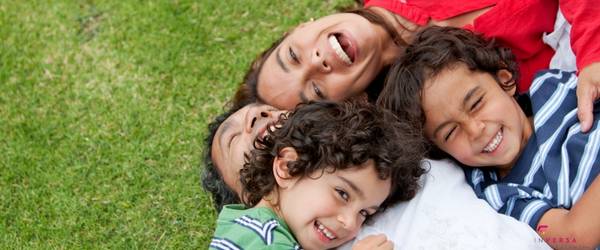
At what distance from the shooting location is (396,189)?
8.61ft

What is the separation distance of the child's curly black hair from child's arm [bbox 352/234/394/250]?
6.8 inches

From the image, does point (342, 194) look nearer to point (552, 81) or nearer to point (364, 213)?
point (364, 213)

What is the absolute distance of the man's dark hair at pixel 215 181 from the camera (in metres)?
3.01

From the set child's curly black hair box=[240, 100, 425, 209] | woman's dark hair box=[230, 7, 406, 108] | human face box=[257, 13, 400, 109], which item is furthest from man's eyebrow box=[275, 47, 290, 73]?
child's curly black hair box=[240, 100, 425, 209]

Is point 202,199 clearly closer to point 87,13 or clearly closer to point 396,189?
point 396,189

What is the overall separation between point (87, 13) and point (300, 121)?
2.12 metres

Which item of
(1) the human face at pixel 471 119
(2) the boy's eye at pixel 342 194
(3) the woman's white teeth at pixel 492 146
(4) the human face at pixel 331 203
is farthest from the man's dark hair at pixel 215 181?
(3) the woman's white teeth at pixel 492 146

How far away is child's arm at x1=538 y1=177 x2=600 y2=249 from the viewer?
2.42 m

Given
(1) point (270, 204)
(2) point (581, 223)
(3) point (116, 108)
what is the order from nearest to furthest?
1. (2) point (581, 223)
2. (1) point (270, 204)
3. (3) point (116, 108)

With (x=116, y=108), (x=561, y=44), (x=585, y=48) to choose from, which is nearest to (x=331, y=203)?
(x=585, y=48)

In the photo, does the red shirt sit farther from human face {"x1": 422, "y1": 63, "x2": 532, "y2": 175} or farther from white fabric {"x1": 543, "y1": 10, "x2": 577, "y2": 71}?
human face {"x1": 422, "y1": 63, "x2": 532, "y2": 175}

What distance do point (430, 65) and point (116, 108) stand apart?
167 centimetres

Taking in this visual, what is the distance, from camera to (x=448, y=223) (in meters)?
2.53

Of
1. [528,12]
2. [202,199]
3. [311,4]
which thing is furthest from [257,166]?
[311,4]
